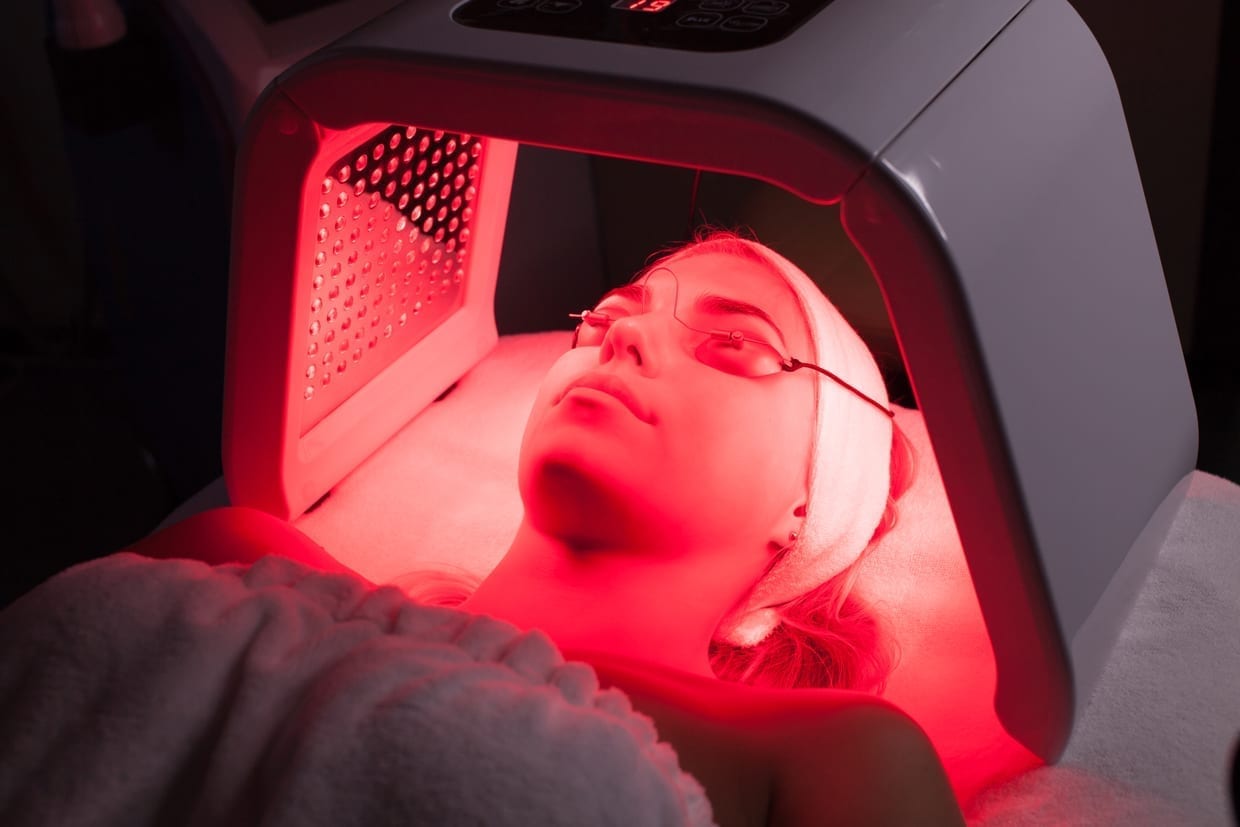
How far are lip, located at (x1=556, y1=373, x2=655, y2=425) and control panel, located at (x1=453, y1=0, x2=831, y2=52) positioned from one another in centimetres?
28

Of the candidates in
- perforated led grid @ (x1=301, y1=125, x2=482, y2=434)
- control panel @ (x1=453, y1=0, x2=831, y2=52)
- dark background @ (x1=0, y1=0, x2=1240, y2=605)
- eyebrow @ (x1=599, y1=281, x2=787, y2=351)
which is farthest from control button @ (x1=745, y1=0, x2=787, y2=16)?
dark background @ (x1=0, y1=0, x2=1240, y2=605)

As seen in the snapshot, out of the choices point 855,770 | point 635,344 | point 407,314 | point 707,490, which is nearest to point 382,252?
point 407,314

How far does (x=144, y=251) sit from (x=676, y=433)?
68 centimetres

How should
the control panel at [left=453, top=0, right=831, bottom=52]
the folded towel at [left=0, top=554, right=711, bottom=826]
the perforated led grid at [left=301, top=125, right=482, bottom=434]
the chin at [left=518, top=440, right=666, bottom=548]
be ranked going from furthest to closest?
the perforated led grid at [left=301, top=125, right=482, bottom=434], the chin at [left=518, top=440, right=666, bottom=548], the control panel at [left=453, top=0, right=831, bottom=52], the folded towel at [left=0, top=554, right=711, bottom=826]

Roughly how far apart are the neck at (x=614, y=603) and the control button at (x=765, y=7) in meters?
0.42

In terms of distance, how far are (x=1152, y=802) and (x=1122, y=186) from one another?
1.48 ft

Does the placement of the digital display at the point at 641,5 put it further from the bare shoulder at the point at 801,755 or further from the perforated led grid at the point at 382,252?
the bare shoulder at the point at 801,755

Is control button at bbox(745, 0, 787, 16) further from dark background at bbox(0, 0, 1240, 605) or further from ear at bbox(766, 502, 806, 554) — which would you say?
dark background at bbox(0, 0, 1240, 605)

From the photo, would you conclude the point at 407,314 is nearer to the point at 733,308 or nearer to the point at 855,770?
the point at 733,308

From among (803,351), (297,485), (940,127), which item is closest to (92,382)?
(297,485)

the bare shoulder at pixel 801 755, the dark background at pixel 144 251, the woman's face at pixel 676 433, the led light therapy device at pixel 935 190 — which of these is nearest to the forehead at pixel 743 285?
the woman's face at pixel 676 433

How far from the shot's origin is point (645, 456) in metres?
0.92

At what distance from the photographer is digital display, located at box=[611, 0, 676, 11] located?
829 mm

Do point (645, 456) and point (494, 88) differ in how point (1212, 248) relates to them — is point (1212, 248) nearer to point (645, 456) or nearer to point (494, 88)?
point (645, 456)
